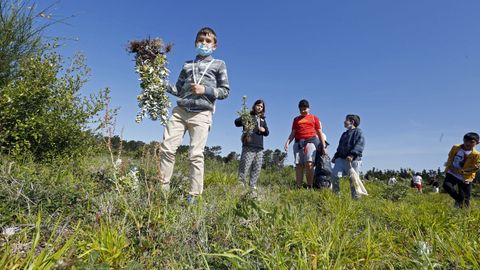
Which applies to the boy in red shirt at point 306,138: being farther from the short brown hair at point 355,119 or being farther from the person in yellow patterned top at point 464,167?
the person in yellow patterned top at point 464,167

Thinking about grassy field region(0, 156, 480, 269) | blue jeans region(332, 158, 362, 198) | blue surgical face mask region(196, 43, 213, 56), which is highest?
blue surgical face mask region(196, 43, 213, 56)

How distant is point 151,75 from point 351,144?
4.80m

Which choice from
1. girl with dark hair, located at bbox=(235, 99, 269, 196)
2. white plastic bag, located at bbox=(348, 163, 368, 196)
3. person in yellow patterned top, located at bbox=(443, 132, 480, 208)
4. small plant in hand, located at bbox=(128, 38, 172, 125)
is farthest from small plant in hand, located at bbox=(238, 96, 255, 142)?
person in yellow patterned top, located at bbox=(443, 132, 480, 208)

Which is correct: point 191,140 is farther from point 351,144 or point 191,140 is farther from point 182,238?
point 351,144

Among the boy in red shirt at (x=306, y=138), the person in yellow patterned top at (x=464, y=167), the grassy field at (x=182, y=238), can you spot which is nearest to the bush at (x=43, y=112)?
the grassy field at (x=182, y=238)

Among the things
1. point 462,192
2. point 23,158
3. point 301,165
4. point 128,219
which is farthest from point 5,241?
point 462,192

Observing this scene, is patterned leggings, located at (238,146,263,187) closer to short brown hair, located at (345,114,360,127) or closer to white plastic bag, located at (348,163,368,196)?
white plastic bag, located at (348,163,368,196)

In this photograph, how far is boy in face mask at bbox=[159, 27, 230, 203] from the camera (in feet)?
11.2

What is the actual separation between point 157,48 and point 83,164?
8.32ft

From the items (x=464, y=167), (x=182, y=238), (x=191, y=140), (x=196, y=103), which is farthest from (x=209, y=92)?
(x=464, y=167)

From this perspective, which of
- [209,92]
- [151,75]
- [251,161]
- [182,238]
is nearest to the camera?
[182,238]

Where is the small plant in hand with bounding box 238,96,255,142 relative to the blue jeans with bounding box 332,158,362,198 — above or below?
above

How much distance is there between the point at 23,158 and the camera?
4.02 meters

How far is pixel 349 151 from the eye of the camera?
6.30 metres
